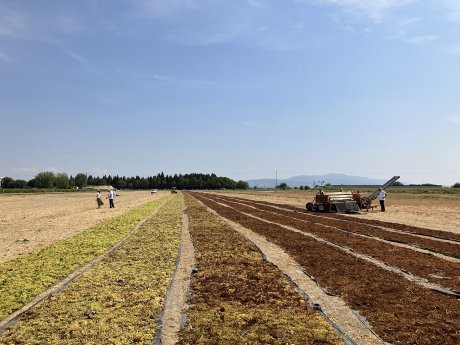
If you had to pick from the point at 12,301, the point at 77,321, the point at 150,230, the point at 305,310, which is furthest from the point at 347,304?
the point at 150,230

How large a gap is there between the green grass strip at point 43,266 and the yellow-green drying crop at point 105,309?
2.13 feet

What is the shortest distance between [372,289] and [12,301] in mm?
7343

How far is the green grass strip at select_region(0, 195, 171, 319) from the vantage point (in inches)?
343

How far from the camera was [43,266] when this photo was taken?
1180 cm

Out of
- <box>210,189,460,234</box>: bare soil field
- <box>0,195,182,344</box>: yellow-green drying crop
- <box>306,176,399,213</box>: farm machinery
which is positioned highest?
<box>306,176,399,213</box>: farm machinery

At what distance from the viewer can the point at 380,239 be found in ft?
56.9

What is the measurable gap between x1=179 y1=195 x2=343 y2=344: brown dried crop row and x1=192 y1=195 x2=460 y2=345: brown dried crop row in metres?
0.92

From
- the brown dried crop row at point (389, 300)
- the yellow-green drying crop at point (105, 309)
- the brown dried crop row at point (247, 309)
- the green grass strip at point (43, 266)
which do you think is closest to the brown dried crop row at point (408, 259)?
the brown dried crop row at point (389, 300)

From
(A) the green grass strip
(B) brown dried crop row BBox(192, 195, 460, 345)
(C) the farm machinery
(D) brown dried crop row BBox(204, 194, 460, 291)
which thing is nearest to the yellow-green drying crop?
(A) the green grass strip

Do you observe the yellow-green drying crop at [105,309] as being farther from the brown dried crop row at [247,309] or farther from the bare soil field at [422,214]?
the bare soil field at [422,214]

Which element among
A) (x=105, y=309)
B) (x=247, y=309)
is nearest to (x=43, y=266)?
(x=105, y=309)

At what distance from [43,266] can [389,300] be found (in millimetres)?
9120

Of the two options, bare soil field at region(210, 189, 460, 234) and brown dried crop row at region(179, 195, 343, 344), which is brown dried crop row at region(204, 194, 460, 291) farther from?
bare soil field at region(210, 189, 460, 234)

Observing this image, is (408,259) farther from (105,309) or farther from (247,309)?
(105,309)
